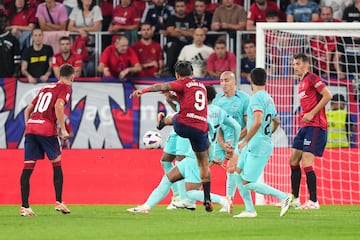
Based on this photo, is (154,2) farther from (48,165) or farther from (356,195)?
(356,195)

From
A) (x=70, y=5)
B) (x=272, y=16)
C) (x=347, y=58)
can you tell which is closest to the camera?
(x=347, y=58)

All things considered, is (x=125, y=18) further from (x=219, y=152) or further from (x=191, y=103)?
(x=191, y=103)

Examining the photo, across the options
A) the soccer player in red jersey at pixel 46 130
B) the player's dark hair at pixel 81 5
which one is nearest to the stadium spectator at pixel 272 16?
the player's dark hair at pixel 81 5

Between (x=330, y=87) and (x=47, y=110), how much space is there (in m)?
8.38

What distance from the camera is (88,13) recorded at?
23984 millimetres

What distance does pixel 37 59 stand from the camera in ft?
74.6

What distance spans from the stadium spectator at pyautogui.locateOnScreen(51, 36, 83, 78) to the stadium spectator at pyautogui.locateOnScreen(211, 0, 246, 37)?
3067mm

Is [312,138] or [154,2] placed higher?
[154,2]

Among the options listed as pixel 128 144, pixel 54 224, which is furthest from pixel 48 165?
pixel 54 224

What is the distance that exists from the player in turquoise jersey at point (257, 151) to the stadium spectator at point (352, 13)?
8.91 m

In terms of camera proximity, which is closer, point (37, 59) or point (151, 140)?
point (151, 140)

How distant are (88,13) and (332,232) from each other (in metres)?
13.1

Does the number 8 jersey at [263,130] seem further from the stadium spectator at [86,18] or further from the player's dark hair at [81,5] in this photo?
the player's dark hair at [81,5]

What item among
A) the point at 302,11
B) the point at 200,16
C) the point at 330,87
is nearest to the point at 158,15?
the point at 200,16
